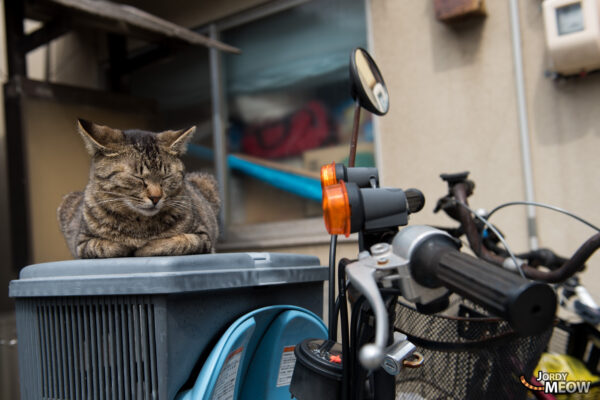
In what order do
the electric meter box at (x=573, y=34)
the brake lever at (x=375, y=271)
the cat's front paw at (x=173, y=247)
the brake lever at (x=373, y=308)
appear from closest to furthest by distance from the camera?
the brake lever at (x=373, y=308) < the brake lever at (x=375, y=271) < the cat's front paw at (x=173, y=247) < the electric meter box at (x=573, y=34)

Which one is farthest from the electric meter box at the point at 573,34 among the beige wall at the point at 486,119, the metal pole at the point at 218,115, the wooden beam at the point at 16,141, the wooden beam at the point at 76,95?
the wooden beam at the point at 16,141

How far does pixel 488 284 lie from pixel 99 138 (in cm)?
118

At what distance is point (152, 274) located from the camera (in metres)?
0.93

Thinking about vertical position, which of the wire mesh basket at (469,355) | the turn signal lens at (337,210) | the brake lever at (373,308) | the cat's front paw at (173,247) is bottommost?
the wire mesh basket at (469,355)

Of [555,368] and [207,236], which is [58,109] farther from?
[555,368]

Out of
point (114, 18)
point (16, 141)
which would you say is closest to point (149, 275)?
point (114, 18)

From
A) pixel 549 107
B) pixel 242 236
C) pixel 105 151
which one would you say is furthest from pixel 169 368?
pixel 242 236

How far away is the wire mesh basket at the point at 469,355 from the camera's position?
0.87m

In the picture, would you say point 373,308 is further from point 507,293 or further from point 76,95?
point 76,95

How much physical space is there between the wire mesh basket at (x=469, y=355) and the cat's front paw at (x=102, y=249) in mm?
806

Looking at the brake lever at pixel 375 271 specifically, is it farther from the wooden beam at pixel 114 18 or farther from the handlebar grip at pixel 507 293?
the wooden beam at pixel 114 18

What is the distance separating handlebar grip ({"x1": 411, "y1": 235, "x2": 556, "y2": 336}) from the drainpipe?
2.11 metres

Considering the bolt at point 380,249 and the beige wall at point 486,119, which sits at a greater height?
the beige wall at point 486,119

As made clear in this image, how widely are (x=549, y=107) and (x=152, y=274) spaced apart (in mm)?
2398
